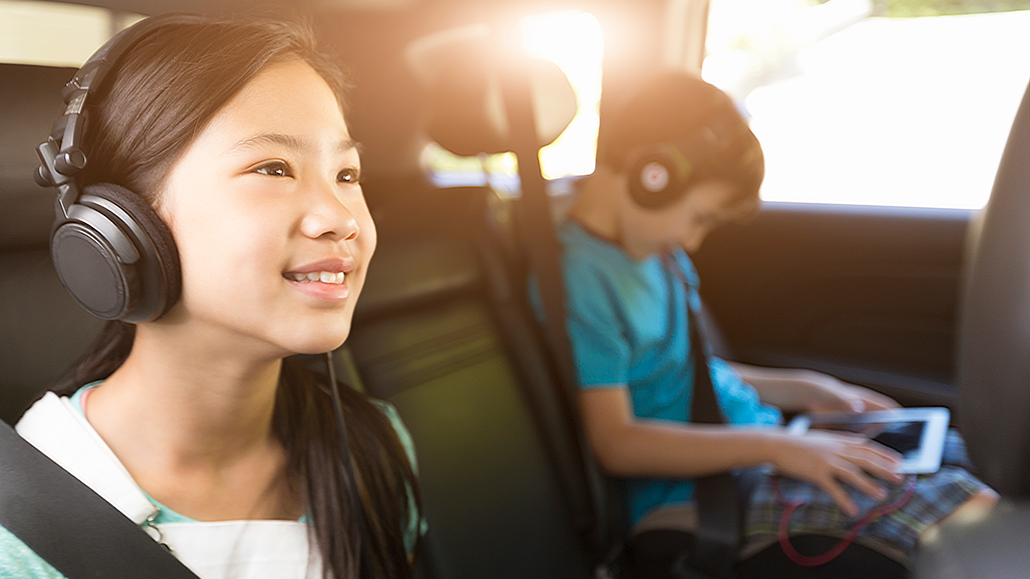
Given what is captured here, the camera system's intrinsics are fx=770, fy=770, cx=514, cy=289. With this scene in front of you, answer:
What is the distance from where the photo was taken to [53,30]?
20.0 inches

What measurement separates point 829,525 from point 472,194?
78 centimetres

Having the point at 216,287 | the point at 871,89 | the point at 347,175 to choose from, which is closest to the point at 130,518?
the point at 216,287

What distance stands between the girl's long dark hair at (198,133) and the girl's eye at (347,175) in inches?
2.7

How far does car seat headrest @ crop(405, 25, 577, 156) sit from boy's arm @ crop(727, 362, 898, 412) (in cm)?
76

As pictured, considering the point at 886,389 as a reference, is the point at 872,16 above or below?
above

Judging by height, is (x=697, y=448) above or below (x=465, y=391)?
below

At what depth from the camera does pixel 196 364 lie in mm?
526

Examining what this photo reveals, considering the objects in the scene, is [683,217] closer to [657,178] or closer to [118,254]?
[657,178]

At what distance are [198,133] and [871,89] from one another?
1741mm

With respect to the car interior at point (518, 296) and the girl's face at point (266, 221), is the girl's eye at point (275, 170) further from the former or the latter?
the car interior at point (518, 296)

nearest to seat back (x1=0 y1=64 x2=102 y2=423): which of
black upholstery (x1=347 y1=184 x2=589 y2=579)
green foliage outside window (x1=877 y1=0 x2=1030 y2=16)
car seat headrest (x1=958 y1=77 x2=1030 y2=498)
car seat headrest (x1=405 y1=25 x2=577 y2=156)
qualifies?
black upholstery (x1=347 y1=184 x2=589 y2=579)

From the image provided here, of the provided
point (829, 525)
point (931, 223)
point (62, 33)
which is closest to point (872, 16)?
point (931, 223)

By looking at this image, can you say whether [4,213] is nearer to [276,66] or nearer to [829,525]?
[276,66]

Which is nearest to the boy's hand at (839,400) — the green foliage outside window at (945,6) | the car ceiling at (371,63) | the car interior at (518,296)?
the car interior at (518,296)
